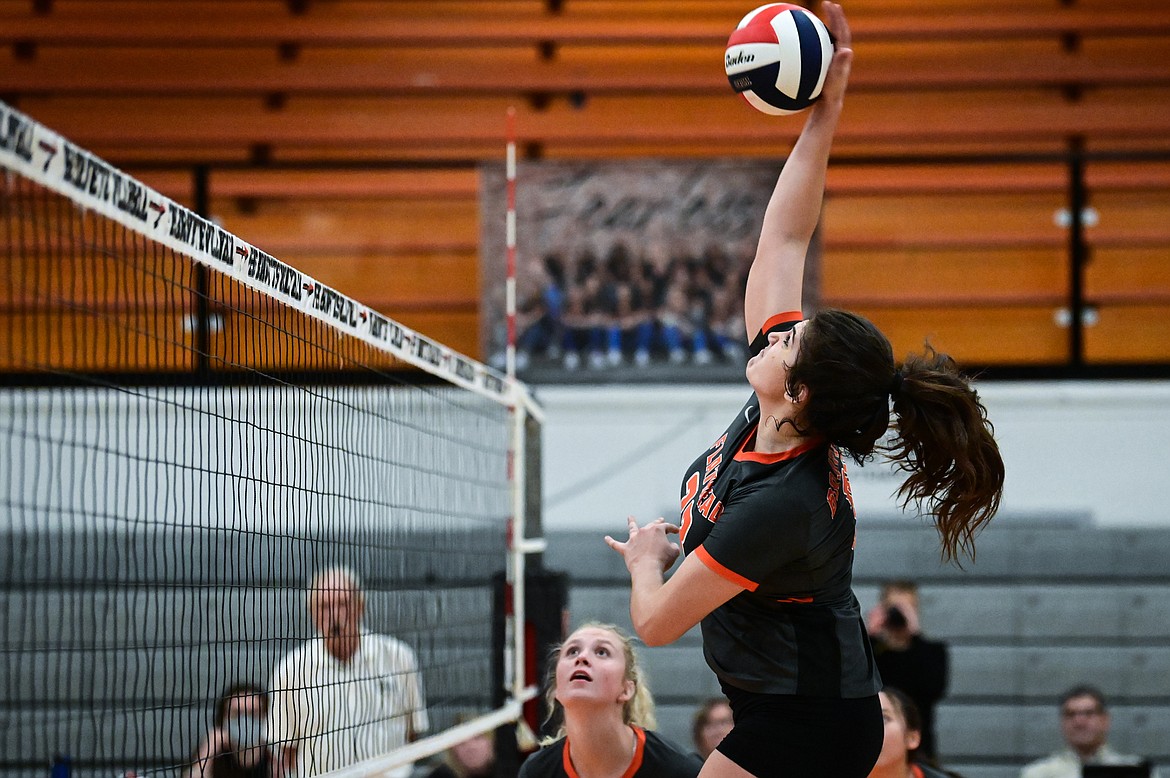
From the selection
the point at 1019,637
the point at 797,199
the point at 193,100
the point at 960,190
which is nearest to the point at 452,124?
the point at 193,100

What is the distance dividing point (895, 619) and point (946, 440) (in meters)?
3.71

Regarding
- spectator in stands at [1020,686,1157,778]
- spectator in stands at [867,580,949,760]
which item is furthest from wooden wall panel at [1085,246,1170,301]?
spectator in stands at [867,580,949,760]

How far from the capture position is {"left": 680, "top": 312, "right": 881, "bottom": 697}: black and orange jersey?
95.4 inches

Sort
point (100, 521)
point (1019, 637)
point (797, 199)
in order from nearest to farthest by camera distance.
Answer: point (797, 199)
point (1019, 637)
point (100, 521)

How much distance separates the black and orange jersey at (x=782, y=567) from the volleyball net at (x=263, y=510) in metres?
0.99

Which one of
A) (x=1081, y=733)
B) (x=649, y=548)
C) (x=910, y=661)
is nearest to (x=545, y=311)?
(x=910, y=661)

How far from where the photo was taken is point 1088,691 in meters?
6.21

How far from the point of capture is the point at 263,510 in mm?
3221

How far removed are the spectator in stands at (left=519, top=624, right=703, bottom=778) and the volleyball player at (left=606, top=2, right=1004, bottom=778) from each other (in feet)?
3.66

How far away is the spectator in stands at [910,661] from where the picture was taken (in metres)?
6.05

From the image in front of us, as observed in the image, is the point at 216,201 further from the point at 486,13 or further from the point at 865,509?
the point at 865,509

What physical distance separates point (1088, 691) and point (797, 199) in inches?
166

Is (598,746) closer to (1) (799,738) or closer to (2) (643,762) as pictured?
(2) (643,762)

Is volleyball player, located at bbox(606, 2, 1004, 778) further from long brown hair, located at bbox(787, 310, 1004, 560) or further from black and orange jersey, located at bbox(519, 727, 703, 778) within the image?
black and orange jersey, located at bbox(519, 727, 703, 778)
